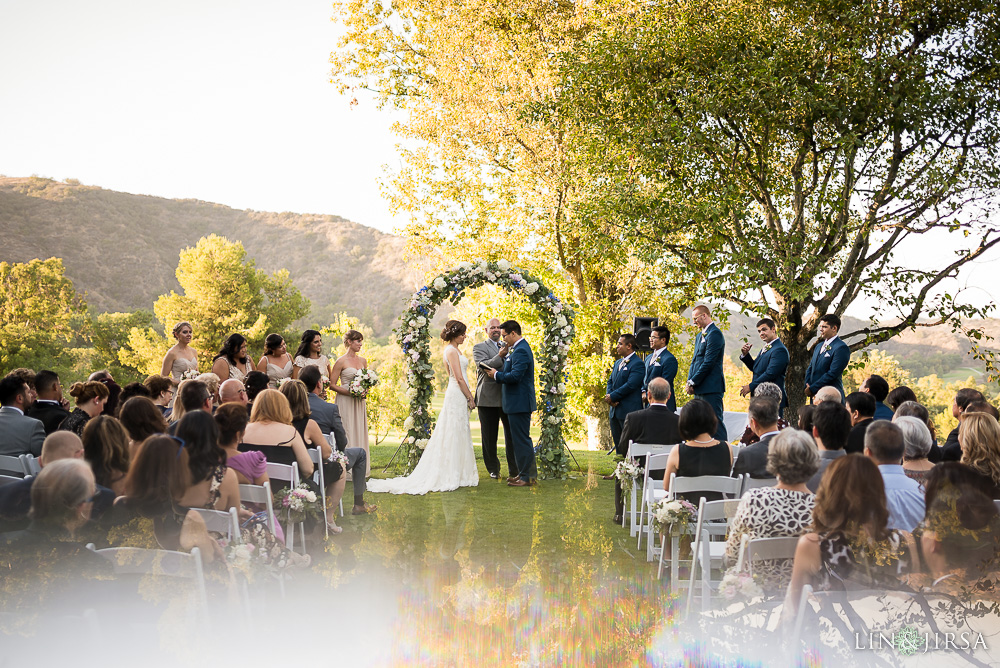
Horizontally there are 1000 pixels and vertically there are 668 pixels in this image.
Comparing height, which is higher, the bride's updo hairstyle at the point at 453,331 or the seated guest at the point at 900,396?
the bride's updo hairstyle at the point at 453,331

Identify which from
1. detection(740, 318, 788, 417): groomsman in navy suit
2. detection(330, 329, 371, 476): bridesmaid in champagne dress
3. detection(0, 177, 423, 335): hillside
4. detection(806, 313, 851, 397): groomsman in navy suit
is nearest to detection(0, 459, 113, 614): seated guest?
detection(330, 329, 371, 476): bridesmaid in champagne dress

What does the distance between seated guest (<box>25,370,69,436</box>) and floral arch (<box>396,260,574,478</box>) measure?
416cm

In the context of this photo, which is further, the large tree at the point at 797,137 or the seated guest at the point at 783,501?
the large tree at the point at 797,137

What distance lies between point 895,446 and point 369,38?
18.4 meters

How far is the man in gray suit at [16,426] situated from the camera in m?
5.01

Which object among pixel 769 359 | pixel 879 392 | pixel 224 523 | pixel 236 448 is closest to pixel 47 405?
pixel 236 448

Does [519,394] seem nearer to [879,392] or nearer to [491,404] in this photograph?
[491,404]

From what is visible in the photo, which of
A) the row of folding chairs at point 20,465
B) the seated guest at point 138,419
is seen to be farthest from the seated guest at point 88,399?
the seated guest at point 138,419

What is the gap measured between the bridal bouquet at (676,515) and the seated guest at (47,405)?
466 centimetres

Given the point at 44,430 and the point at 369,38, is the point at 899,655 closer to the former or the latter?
the point at 44,430

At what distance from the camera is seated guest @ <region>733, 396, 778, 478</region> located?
14.3ft

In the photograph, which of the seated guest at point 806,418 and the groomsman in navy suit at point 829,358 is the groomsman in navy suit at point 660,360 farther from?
the seated guest at point 806,418

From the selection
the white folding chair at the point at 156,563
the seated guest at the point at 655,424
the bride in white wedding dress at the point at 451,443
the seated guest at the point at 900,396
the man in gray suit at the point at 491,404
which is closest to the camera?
the white folding chair at the point at 156,563

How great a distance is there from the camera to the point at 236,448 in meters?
4.73
